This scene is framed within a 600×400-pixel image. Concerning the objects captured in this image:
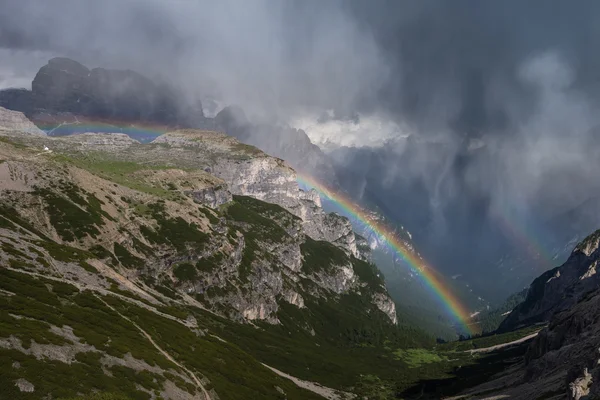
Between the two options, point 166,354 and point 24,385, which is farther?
point 166,354

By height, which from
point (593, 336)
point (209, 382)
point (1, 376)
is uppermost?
point (593, 336)

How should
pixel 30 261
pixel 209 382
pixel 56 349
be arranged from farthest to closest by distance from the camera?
1. pixel 30 261
2. pixel 209 382
3. pixel 56 349

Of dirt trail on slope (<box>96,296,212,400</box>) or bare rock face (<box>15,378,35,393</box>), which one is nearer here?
bare rock face (<box>15,378,35,393</box>)

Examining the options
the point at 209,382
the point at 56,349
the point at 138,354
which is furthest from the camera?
the point at 209,382

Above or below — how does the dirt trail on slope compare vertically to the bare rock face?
above

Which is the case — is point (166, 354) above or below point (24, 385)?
above

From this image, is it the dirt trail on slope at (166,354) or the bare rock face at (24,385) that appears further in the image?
the dirt trail on slope at (166,354)

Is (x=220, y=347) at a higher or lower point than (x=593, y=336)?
lower

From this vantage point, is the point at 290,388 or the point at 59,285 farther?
the point at 290,388

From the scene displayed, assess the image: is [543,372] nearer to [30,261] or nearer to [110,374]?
[110,374]

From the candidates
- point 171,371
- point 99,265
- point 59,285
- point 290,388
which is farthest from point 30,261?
point 290,388

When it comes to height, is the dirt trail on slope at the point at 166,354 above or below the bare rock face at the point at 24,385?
above
